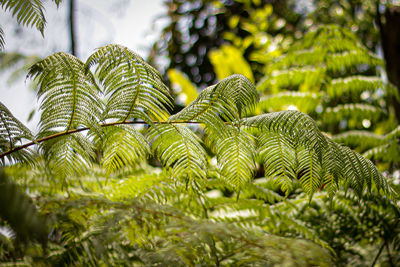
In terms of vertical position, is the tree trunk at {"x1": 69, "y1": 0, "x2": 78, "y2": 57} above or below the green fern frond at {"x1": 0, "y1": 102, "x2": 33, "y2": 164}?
above

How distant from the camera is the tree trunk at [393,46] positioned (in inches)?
67.9

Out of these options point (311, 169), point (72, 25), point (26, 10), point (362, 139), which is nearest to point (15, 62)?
point (72, 25)

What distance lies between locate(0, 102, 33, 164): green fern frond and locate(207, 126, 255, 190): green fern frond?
1.35 ft

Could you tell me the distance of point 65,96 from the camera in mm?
636

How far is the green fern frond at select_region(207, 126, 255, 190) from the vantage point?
2.30 feet

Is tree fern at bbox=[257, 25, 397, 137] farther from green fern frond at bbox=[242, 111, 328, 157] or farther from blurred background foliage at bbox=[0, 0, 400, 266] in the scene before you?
green fern frond at bbox=[242, 111, 328, 157]

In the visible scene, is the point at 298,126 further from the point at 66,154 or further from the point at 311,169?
the point at 66,154

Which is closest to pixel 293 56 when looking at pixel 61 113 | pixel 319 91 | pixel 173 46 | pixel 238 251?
pixel 319 91

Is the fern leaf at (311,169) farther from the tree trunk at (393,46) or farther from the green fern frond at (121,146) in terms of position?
the tree trunk at (393,46)

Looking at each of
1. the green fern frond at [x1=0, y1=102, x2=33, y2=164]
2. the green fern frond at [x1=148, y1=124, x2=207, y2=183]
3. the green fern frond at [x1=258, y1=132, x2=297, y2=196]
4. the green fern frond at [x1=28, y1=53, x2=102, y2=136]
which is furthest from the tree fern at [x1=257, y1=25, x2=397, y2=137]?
the green fern frond at [x1=0, y1=102, x2=33, y2=164]

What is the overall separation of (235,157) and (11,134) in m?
0.49

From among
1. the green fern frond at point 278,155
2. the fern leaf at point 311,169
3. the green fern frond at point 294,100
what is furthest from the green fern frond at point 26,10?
the green fern frond at point 294,100

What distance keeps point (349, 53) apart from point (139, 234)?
164cm

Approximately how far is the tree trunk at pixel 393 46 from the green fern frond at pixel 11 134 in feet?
6.21
